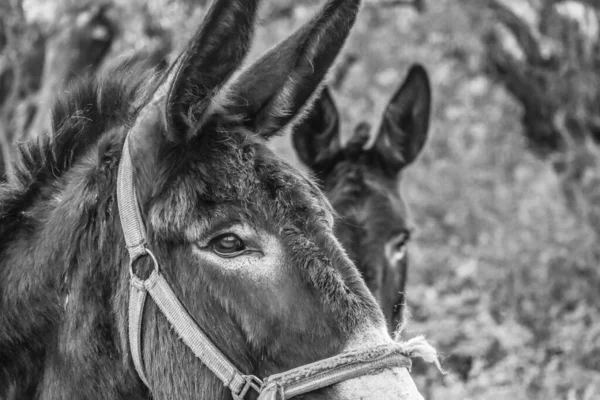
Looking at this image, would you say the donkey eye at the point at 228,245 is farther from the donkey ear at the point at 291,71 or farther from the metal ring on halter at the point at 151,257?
the donkey ear at the point at 291,71

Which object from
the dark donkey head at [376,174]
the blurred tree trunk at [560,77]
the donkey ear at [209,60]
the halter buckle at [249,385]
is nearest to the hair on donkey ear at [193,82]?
the donkey ear at [209,60]

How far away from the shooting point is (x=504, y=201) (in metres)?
13.1

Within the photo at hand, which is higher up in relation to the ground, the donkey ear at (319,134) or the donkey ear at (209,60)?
the donkey ear at (209,60)

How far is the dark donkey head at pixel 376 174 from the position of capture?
14.4 ft

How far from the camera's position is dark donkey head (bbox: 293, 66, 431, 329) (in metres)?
4.40

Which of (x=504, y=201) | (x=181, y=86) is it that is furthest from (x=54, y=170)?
(x=504, y=201)

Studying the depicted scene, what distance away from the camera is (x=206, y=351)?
2299mm

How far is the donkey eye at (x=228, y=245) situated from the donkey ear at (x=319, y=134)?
276 centimetres

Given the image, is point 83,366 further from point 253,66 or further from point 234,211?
point 253,66

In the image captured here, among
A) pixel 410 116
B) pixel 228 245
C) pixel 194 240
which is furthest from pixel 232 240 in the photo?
pixel 410 116

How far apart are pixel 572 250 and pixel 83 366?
8570 mm

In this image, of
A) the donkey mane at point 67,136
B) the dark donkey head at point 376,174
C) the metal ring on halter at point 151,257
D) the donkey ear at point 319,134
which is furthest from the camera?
the donkey ear at point 319,134

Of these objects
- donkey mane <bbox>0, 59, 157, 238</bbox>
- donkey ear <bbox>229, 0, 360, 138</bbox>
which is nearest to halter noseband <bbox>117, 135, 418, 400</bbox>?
donkey mane <bbox>0, 59, 157, 238</bbox>

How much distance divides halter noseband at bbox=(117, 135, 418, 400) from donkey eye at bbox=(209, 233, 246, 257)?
204 millimetres
